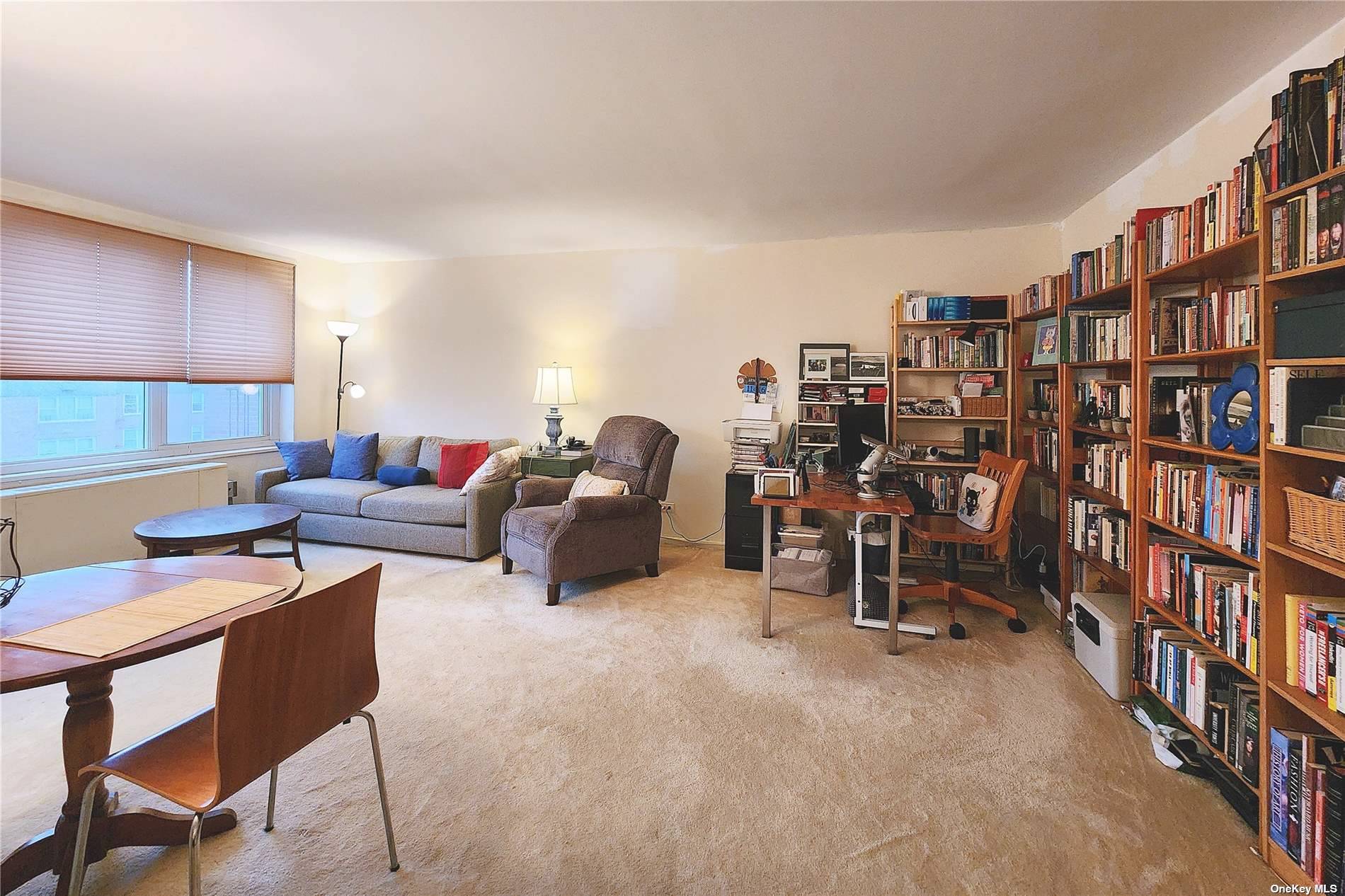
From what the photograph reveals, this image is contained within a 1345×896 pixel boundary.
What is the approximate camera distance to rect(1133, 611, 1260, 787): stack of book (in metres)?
1.75

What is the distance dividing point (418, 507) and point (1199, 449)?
4.47 m

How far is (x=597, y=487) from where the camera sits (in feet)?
13.1

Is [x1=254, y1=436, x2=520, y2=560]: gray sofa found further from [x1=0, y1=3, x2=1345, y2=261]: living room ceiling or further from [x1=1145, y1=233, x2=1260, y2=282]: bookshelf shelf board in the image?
[x1=1145, y1=233, x2=1260, y2=282]: bookshelf shelf board

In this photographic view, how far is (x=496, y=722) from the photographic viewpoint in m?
2.26

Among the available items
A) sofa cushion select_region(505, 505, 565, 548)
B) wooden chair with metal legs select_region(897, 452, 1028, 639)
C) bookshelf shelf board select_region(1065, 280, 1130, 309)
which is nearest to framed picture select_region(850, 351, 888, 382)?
wooden chair with metal legs select_region(897, 452, 1028, 639)

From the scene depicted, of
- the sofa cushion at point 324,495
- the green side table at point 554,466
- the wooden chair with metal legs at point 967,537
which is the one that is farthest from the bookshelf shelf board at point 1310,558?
the sofa cushion at point 324,495

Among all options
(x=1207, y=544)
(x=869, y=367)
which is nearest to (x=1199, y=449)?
(x=1207, y=544)

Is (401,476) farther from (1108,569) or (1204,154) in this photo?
(1204,154)

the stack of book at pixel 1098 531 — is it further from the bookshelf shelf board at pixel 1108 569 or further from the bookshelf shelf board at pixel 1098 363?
the bookshelf shelf board at pixel 1098 363

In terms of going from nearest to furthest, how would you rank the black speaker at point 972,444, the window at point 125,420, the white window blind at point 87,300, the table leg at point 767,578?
the table leg at point 767,578, the white window blind at point 87,300, the window at point 125,420, the black speaker at point 972,444

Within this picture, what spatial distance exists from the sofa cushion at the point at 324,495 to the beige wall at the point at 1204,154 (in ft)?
17.7

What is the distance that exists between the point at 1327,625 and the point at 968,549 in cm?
265

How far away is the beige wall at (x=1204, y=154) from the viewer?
206 centimetres

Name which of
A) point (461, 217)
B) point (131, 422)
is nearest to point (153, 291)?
point (131, 422)
